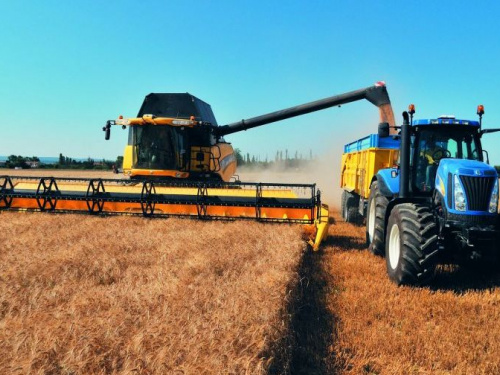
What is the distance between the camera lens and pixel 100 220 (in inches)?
293

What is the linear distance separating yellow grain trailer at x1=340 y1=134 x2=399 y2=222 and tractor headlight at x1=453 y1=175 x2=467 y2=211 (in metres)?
2.89

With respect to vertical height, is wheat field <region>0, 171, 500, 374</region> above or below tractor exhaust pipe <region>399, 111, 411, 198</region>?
below

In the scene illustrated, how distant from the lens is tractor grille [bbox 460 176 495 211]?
14.5ft

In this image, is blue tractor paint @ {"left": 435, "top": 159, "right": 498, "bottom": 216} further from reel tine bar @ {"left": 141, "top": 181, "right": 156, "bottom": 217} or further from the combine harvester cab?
reel tine bar @ {"left": 141, "top": 181, "right": 156, "bottom": 217}

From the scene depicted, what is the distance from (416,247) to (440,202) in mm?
722

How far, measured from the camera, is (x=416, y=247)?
4.40 metres

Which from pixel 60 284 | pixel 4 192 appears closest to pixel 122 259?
pixel 60 284

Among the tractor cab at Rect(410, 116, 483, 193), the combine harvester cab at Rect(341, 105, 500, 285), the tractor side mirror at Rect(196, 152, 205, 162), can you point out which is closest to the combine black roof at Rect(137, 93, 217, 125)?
the tractor side mirror at Rect(196, 152, 205, 162)

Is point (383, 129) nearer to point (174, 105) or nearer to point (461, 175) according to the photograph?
point (461, 175)

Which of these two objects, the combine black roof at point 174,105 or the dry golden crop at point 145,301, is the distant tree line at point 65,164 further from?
the dry golden crop at point 145,301

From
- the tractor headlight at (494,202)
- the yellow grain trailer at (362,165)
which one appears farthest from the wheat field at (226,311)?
the yellow grain trailer at (362,165)

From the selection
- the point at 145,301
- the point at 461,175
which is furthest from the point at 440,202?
the point at 145,301

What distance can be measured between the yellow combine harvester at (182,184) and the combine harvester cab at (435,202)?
155 centimetres

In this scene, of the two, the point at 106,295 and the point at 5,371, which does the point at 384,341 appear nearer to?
the point at 106,295
